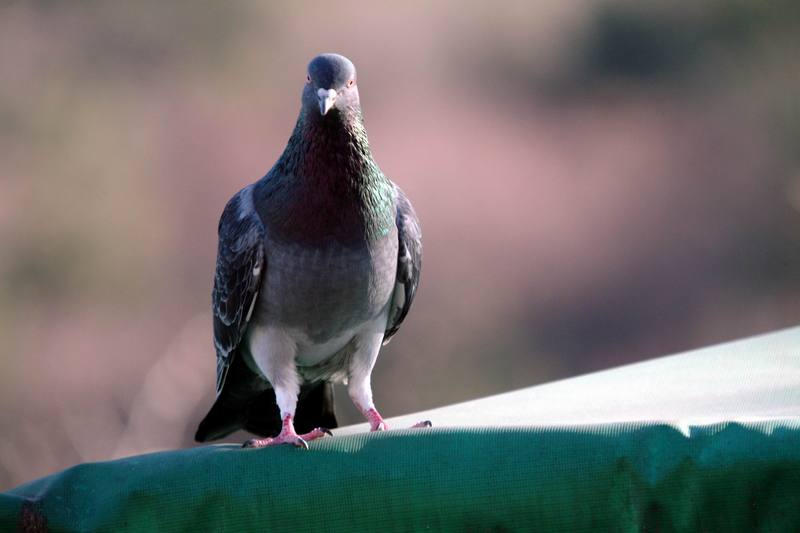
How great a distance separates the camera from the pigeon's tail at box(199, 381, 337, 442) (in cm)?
422

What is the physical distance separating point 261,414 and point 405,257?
93 centimetres

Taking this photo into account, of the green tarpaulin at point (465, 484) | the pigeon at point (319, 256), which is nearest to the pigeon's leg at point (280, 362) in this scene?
the pigeon at point (319, 256)

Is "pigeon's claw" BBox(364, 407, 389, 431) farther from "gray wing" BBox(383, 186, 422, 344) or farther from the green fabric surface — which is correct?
the green fabric surface

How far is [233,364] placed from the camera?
414cm

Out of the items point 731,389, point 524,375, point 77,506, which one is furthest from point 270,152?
point 77,506

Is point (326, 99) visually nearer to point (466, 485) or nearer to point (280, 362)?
point (280, 362)

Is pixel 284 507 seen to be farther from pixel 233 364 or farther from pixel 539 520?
pixel 233 364

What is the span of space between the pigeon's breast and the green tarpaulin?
111 centimetres

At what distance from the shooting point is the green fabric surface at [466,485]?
2.04 m

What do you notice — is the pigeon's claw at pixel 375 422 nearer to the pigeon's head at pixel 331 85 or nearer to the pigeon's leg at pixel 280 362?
the pigeon's leg at pixel 280 362

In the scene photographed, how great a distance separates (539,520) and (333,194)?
65.1 inches

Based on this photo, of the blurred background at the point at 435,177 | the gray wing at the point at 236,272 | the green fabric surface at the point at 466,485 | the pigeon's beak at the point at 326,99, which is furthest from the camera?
the blurred background at the point at 435,177

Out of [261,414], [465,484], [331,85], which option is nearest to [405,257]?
[331,85]

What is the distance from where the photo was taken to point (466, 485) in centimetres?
219
